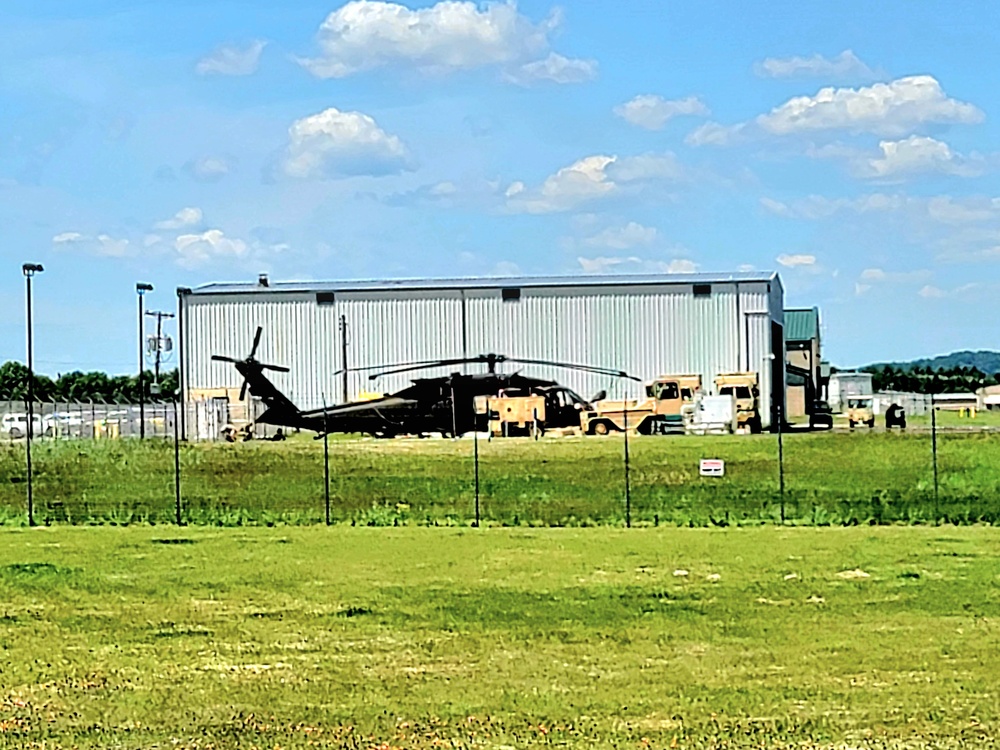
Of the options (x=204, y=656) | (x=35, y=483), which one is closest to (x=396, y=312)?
(x=35, y=483)

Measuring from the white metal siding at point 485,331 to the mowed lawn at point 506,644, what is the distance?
46.6 m

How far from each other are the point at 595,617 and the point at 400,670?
335 cm

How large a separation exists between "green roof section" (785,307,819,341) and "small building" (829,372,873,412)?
7706 millimetres

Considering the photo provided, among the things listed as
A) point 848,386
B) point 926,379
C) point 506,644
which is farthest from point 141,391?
point 926,379

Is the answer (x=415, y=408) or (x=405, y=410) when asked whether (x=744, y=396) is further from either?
(x=405, y=410)

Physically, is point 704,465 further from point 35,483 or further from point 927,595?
point 35,483

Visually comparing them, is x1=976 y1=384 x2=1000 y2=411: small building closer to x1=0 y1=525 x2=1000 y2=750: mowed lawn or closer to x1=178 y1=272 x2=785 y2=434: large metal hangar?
x1=178 y1=272 x2=785 y2=434: large metal hangar

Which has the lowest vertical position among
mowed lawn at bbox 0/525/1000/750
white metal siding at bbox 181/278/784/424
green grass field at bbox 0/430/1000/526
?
mowed lawn at bbox 0/525/1000/750

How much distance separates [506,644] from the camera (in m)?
13.6

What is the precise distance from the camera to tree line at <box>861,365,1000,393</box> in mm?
146750

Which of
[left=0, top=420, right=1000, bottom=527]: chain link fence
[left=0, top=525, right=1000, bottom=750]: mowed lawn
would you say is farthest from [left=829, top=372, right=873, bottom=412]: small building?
[left=0, top=525, right=1000, bottom=750]: mowed lawn

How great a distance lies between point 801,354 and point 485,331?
3776 cm

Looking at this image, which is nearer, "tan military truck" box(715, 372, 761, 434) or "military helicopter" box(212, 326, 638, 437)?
"military helicopter" box(212, 326, 638, 437)

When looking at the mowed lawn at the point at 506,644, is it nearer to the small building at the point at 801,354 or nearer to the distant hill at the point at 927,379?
the small building at the point at 801,354
